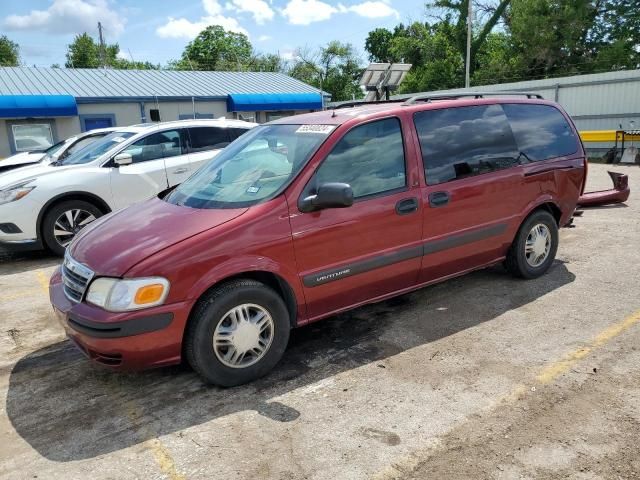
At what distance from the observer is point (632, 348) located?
3729mm

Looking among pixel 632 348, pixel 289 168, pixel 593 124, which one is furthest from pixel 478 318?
pixel 593 124

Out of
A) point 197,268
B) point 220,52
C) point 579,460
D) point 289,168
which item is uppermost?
point 220,52

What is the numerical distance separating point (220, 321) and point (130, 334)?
1.76 ft

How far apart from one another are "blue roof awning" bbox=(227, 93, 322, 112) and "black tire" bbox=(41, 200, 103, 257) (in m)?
15.0

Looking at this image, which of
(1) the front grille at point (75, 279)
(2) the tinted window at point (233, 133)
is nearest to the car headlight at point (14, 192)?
(2) the tinted window at point (233, 133)

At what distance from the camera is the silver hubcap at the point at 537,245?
5.11 meters

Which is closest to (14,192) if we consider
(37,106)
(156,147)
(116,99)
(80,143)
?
(156,147)

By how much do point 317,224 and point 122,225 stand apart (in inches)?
54.8

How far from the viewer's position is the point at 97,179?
23.5ft

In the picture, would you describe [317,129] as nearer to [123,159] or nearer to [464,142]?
[464,142]

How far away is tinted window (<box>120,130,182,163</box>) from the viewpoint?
7.58 m

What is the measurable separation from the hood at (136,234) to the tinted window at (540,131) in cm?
293

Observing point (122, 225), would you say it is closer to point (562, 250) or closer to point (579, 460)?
point (579, 460)

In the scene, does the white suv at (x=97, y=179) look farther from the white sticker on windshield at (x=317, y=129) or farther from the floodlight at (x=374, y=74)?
the white sticker on windshield at (x=317, y=129)
